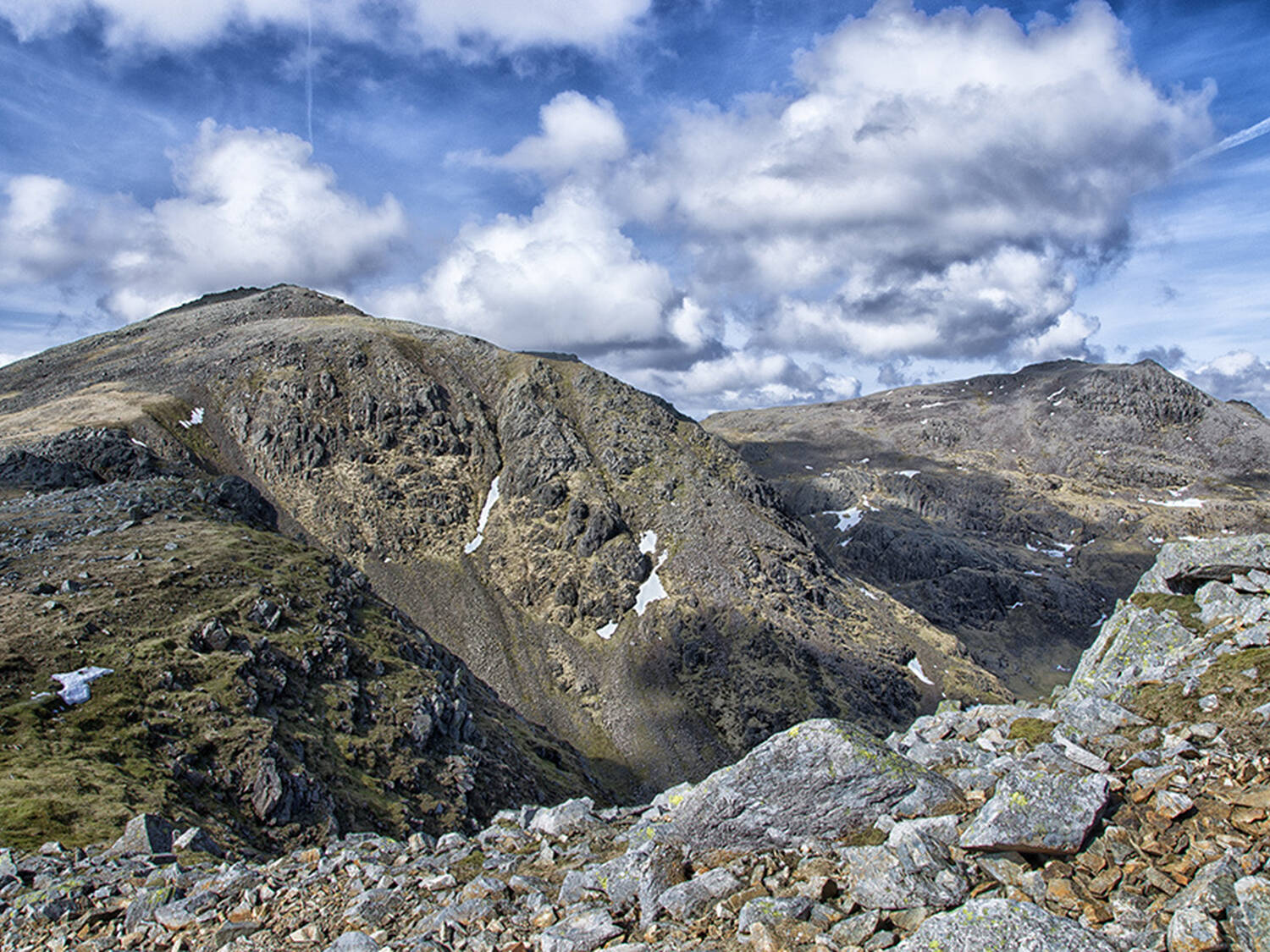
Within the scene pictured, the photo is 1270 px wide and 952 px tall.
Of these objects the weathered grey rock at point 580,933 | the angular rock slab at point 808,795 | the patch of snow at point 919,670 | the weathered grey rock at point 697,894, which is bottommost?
the patch of snow at point 919,670

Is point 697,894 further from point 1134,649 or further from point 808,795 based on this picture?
point 1134,649

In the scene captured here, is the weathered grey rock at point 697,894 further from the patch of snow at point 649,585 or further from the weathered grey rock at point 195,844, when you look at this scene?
the patch of snow at point 649,585

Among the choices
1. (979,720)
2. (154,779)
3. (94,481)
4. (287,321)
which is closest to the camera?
(979,720)

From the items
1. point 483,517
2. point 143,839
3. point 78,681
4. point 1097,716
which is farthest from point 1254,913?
point 483,517

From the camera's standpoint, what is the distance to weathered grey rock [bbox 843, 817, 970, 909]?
32.8 ft

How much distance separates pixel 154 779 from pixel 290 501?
112 m

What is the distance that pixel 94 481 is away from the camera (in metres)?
102

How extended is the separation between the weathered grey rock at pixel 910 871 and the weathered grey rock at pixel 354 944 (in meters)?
8.61

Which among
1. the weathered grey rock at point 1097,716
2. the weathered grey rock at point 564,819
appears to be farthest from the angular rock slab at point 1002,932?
→ the weathered grey rock at point 564,819

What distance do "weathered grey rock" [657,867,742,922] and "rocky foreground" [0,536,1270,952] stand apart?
0.12 ft

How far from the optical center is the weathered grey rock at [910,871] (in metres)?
10.0

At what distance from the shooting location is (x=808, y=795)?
13094 mm

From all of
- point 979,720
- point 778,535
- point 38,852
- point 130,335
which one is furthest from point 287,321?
point 979,720

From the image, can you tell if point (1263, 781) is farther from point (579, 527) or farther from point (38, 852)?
point (579, 527)
